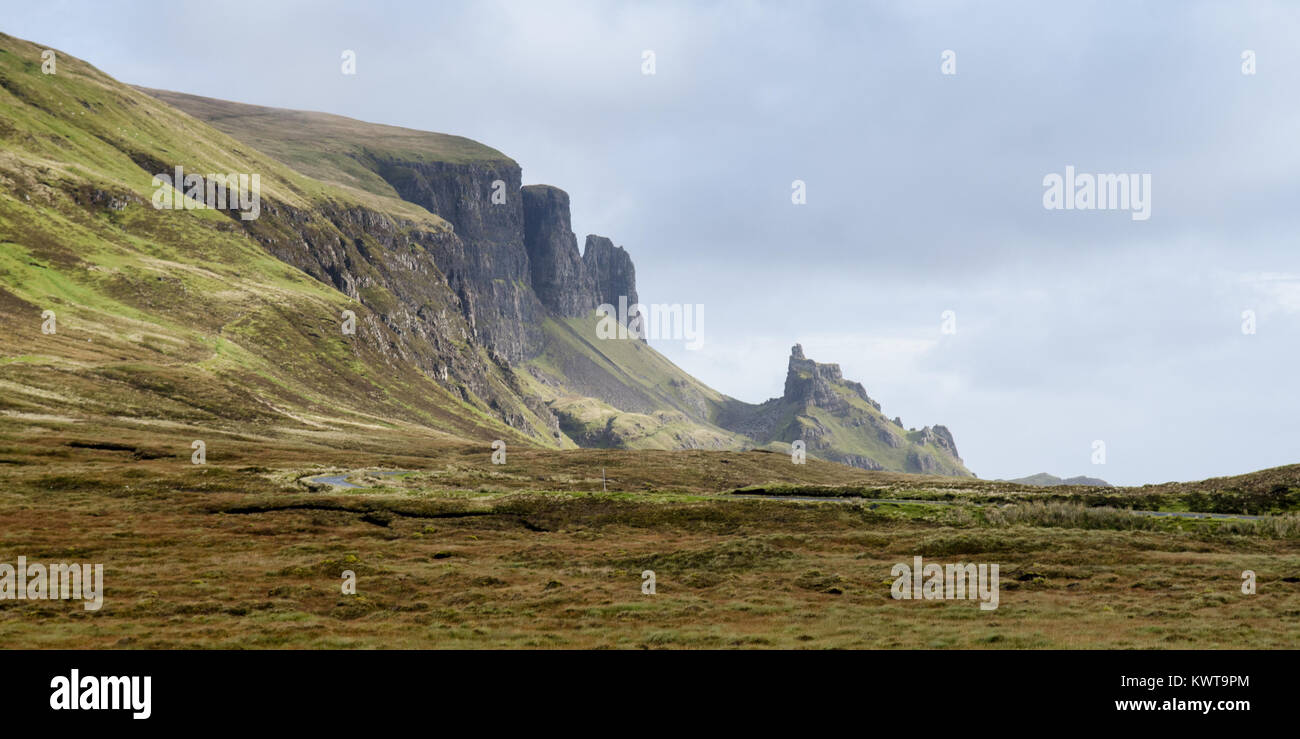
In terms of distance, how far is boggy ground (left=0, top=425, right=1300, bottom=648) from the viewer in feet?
117

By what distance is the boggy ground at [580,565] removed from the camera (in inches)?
1407

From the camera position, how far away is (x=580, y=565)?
59.4m

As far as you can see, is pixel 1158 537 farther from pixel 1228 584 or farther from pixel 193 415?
pixel 193 415

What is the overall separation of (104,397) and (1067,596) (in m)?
178
